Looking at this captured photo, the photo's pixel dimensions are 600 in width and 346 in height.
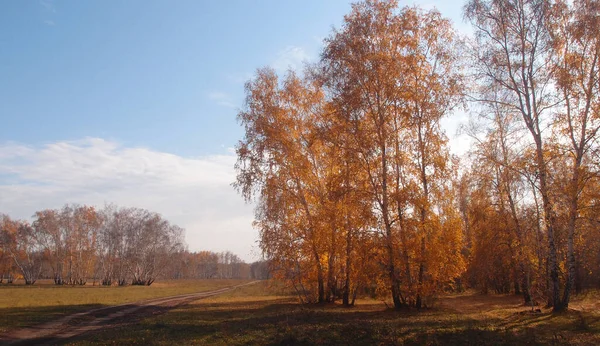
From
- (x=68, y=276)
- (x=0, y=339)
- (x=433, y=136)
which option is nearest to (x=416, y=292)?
(x=433, y=136)

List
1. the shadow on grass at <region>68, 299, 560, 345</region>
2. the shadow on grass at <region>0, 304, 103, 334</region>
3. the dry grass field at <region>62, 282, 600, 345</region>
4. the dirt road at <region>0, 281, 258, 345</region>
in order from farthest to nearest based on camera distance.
→ the shadow on grass at <region>0, 304, 103, 334</region>, the dirt road at <region>0, 281, 258, 345</region>, the shadow on grass at <region>68, 299, 560, 345</region>, the dry grass field at <region>62, 282, 600, 345</region>

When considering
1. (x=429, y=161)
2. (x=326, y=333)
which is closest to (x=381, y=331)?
(x=326, y=333)

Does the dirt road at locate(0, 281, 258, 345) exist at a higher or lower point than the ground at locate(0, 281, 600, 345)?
lower

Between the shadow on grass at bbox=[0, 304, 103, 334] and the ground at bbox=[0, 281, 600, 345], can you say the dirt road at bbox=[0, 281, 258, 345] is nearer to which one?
the shadow on grass at bbox=[0, 304, 103, 334]

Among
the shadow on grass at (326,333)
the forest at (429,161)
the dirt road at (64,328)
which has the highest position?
the forest at (429,161)

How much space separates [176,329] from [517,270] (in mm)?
26951

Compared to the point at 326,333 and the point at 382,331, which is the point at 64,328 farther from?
the point at 382,331

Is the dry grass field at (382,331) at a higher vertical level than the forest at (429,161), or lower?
lower

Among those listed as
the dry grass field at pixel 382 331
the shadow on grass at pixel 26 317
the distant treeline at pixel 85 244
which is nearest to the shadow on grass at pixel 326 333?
the dry grass field at pixel 382 331

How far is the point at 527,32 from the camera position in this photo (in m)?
22.8

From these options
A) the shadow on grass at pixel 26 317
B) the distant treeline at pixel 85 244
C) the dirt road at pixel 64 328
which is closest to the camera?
the dirt road at pixel 64 328

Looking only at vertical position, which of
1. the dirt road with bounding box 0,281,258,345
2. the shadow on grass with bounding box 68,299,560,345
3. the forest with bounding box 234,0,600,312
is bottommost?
the dirt road with bounding box 0,281,258,345

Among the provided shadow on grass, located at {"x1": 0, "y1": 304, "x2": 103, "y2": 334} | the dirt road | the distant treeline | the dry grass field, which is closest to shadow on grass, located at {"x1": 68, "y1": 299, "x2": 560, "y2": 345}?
the dry grass field

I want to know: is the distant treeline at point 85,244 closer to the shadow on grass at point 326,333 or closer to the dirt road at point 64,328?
the dirt road at point 64,328
